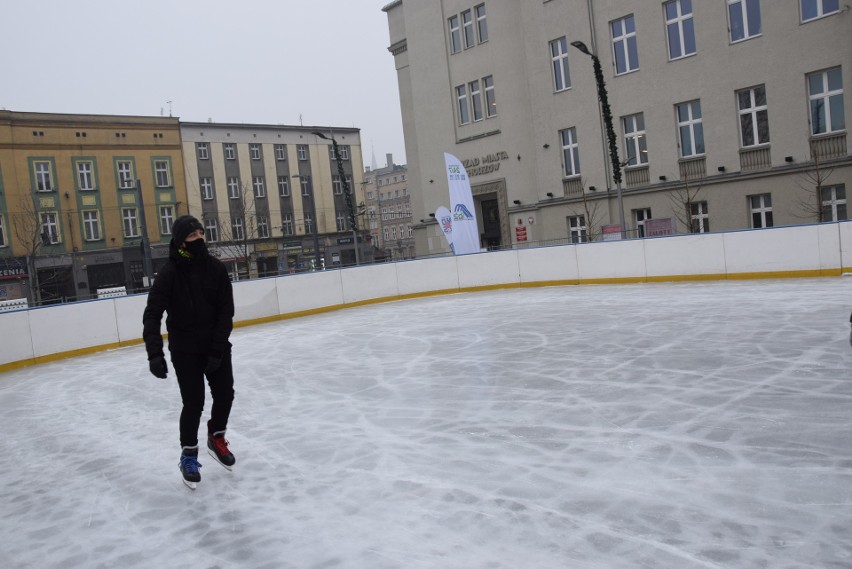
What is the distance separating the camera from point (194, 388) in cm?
500

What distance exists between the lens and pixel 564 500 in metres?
4.17

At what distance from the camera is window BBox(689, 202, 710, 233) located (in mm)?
26250

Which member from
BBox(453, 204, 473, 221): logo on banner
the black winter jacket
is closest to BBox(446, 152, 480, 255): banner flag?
BBox(453, 204, 473, 221): logo on banner

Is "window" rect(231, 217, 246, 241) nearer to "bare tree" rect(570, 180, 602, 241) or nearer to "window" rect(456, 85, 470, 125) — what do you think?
"window" rect(456, 85, 470, 125)

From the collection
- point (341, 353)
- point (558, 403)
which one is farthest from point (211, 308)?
point (341, 353)

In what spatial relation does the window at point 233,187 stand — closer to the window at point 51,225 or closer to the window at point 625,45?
the window at point 51,225

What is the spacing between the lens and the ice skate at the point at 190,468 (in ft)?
16.6

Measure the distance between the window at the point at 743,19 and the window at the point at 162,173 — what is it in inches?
1435

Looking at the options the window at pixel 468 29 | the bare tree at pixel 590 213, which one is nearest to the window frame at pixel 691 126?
the bare tree at pixel 590 213

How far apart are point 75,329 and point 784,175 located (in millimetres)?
21720

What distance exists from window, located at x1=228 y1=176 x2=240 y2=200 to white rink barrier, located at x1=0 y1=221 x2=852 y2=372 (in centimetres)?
3557

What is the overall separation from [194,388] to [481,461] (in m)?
2.08

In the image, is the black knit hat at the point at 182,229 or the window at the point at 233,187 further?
the window at the point at 233,187

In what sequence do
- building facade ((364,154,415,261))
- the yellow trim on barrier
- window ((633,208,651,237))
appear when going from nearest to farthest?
the yellow trim on barrier
window ((633,208,651,237))
building facade ((364,154,415,261))
